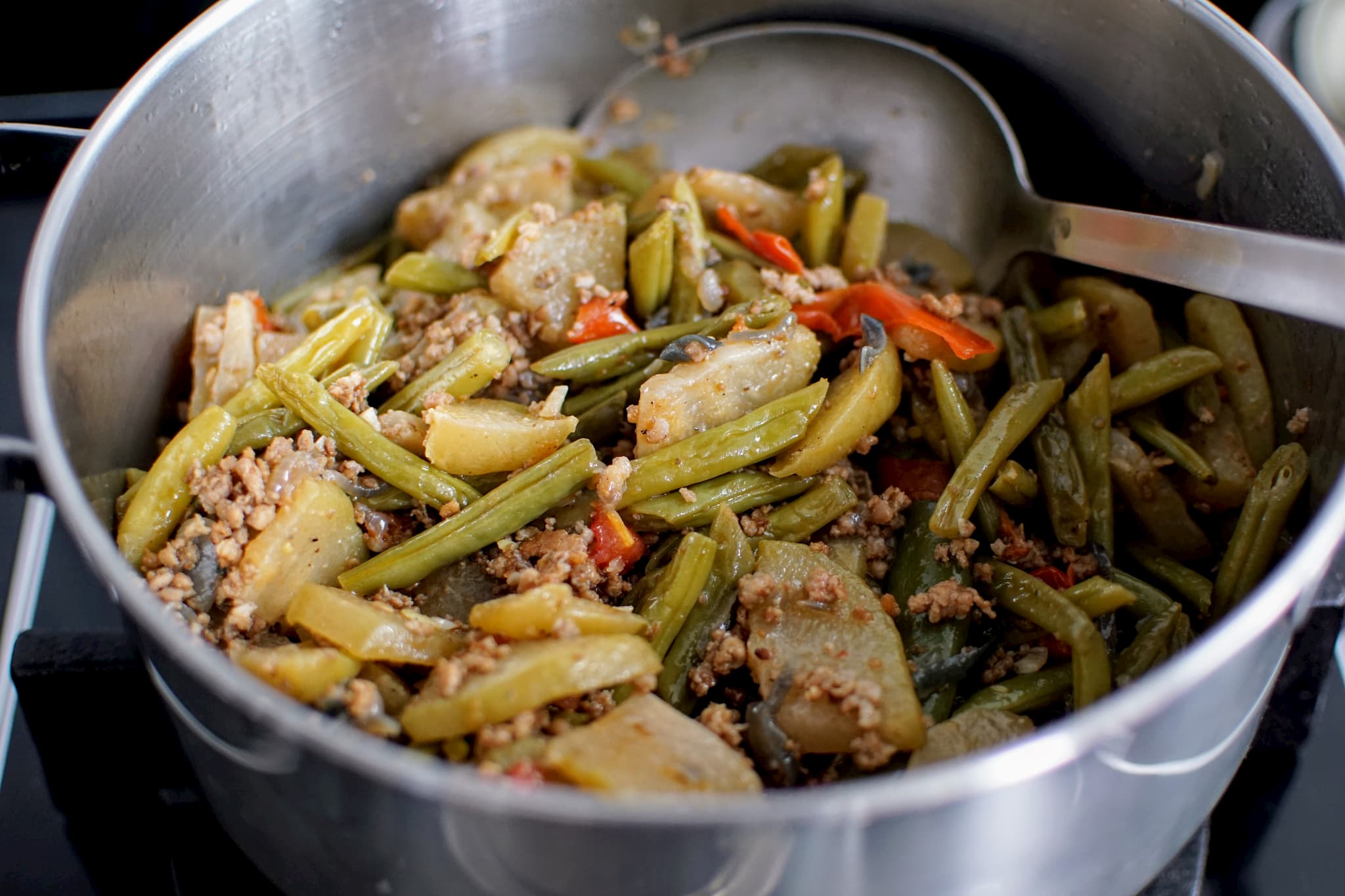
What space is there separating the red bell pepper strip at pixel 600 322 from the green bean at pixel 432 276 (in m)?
0.27

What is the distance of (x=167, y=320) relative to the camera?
2234 millimetres

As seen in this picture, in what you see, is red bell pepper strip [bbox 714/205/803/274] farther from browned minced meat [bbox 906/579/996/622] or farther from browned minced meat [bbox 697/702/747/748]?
browned minced meat [bbox 697/702/747/748]

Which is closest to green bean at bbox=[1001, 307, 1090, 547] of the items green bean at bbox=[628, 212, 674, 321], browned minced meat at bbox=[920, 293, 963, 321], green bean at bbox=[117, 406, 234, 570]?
browned minced meat at bbox=[920, 293, 963, 321]

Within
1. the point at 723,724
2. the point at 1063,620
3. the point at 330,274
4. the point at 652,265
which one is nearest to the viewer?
the point at 723,724

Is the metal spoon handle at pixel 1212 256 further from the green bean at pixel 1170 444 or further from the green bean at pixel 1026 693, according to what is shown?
the green bean at pixel 1026 693

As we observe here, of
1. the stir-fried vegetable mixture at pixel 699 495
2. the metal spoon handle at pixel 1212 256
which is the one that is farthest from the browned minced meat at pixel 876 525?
the metal spoon handle at pixel 1212 256

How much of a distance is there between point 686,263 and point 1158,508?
108cm

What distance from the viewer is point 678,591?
6.12 ft

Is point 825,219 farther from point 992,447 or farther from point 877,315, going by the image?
point 992,447

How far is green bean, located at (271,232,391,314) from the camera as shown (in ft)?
8.33

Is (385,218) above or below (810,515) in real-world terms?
above

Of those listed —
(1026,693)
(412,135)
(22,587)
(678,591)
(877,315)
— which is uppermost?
(412,135)

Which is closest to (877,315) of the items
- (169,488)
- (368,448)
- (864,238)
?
(864,238)

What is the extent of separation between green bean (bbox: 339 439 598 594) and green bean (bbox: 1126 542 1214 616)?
3.49ft
